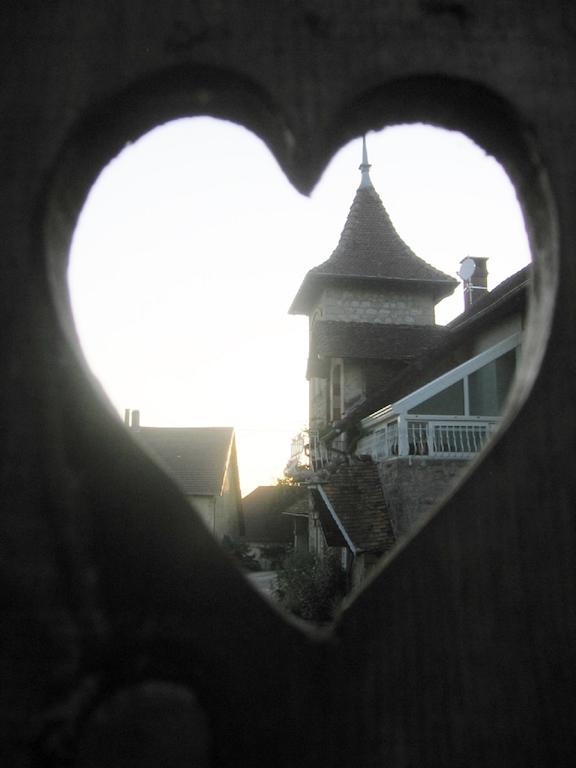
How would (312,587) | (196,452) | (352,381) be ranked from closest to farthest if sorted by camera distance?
(312,587) → (352,381) → (196,452)

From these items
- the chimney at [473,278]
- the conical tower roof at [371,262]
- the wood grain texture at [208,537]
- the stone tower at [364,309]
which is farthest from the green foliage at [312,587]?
the wood grain texture at [208,537]

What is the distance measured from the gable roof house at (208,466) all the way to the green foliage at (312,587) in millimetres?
9525

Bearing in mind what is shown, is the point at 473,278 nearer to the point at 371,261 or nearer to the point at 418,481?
the point at 371,261

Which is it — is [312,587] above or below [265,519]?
below

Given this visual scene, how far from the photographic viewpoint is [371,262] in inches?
575

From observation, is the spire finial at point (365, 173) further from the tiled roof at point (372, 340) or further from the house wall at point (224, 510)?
the house wall at point (224, 510)

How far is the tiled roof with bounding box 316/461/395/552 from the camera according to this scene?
9.48 meters

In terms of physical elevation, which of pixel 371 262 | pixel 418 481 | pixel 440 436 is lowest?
pixel 418 481

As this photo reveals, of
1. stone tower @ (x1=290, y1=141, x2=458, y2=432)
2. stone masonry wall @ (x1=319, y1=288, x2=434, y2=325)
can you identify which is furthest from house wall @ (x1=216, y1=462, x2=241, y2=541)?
→ stone masonry wall @ (x1=319, y1=288, x2=434, y2=325)

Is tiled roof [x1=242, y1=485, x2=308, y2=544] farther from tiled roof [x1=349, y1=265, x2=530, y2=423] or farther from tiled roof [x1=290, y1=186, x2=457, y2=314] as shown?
tiled roof [x1=349, y1=265, x2=530, y2=423]

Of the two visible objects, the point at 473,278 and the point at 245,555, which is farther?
the point at 245,555

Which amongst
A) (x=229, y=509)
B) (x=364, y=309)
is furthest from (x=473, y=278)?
(x=229, y=509)

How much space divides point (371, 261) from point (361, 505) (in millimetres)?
6535

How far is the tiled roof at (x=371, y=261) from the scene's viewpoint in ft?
46.4
